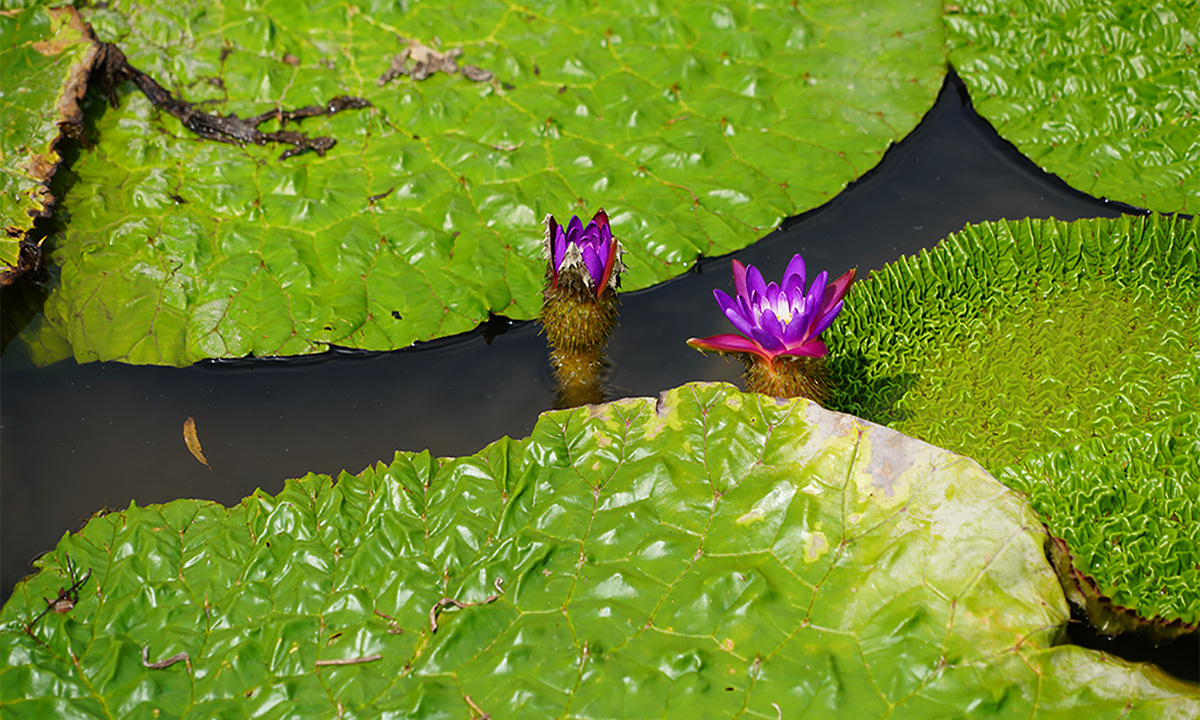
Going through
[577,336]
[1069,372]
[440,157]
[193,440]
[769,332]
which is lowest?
[193,440]

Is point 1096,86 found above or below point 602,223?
above

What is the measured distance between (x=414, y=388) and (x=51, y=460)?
142 centimetres

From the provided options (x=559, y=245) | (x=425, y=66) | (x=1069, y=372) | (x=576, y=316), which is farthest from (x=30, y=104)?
(x=1069, y=372)

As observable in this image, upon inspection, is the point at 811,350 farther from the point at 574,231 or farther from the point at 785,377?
the point at 574,231

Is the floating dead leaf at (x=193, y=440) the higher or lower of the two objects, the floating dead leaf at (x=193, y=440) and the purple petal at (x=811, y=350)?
the lower

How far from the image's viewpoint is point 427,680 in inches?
95.2

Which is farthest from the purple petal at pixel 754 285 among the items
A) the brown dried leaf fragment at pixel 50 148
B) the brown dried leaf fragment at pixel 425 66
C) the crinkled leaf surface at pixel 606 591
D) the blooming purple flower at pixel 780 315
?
the brown dried leaf fragment at pixel 50 148

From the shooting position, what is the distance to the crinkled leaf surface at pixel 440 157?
3.81 meters

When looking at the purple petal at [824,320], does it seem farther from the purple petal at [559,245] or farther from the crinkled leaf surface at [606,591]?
the purple petal at [559,245]

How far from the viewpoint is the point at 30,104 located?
418cm

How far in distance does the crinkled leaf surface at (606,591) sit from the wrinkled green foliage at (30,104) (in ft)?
5.50

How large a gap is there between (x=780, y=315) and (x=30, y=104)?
350 centimetres

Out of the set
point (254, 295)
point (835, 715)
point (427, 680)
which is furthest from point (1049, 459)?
point (254, 295)

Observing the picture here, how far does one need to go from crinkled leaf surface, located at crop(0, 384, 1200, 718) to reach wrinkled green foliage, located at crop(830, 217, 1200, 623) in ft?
1.59
